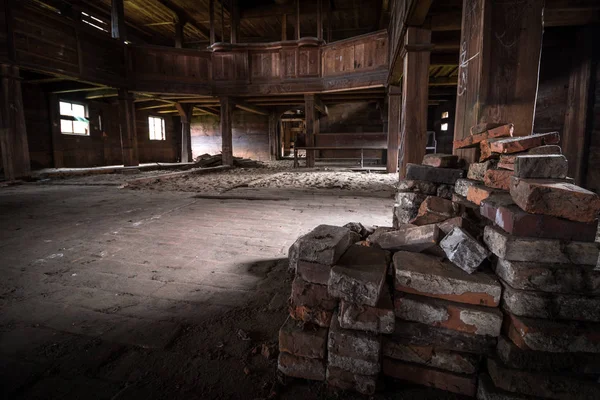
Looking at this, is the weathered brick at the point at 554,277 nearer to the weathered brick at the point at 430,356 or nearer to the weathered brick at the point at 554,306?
the weathered brick at the point at 554,306

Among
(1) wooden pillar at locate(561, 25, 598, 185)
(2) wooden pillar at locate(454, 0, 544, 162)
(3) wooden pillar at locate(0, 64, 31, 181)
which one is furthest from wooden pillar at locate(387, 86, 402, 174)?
(3) wooden pillar at locate(0, 64, 31, 181)

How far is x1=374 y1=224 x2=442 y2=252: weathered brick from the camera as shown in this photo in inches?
65.2

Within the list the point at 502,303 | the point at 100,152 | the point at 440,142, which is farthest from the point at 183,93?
the point at 502,303

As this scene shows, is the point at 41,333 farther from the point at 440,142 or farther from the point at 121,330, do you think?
the point at 440,142

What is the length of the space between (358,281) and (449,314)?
414 millimetres

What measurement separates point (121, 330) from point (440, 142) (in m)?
14.8

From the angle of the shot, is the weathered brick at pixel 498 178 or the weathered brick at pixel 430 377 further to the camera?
the weathered brick at pixel 498 178

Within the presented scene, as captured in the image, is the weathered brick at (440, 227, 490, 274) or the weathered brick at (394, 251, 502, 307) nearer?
the weathered brick at (394, 251, 502, 307)

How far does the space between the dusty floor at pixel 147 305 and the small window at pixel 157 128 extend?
13.8 m

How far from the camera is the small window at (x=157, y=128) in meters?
16.5

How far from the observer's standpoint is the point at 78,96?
12.3 metres

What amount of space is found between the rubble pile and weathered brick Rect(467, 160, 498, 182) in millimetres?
567

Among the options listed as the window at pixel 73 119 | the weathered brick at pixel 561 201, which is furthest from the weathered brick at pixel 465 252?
the window at pixel 73 119

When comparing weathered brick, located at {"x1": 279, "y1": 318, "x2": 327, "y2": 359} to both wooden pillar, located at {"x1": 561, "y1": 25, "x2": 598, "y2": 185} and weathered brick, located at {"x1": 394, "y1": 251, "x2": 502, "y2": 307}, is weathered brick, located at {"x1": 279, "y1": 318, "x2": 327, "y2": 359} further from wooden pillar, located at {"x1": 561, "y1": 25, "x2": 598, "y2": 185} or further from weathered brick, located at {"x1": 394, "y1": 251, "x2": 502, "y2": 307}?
wooden pillar, located at {"x1": 561, "y1": 25, "x2": 598, "y2": 185}
